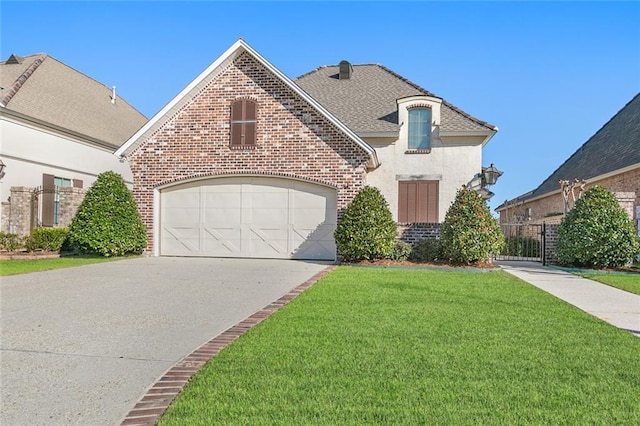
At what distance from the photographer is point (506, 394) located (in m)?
3.42

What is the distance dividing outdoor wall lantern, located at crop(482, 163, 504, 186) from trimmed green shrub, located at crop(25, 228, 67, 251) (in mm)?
14031

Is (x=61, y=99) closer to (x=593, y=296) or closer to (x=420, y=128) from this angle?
(x=420, y=128)

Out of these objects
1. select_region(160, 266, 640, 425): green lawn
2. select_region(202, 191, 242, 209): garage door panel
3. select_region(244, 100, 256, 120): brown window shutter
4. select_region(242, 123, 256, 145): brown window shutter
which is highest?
select_region(244, 100, 256, 120): brown window shutter

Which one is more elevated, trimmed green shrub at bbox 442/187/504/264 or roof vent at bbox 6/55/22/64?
roof vent at bbox 6/55/22/64

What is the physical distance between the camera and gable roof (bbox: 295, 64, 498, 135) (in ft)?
55.7

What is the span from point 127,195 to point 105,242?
1.60 m

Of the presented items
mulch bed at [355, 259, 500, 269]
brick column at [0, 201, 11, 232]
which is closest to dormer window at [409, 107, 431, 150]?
mulch bed at [355, 259, 500, 269]

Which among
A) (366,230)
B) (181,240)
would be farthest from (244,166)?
(366,230)

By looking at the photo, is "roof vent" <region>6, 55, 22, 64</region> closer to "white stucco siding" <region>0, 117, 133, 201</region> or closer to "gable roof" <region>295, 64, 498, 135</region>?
"white stucco siding" <region>0, 117, 133, 201</region>

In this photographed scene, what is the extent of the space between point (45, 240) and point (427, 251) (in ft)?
37.6

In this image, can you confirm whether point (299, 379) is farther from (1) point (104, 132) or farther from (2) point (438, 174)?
(1) point (104, 132)

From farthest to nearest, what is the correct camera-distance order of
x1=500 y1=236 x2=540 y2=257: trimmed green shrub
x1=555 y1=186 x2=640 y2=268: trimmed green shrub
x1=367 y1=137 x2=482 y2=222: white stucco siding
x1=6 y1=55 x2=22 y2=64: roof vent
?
x1=6 y1=55 x2=22 y2=64: roof vent, x1=500 y1=236 x2=540 y2=257: trimmed green shrub, x1=367 y1=137 x2=482 y2=222: white stucco siding, x1=555 y1=186 x2=640 y2=268: trimmed green shrub

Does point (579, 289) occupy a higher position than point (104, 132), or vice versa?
point (104, 132)

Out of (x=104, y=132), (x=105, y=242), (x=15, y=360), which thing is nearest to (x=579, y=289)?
(x=15, y=360)
